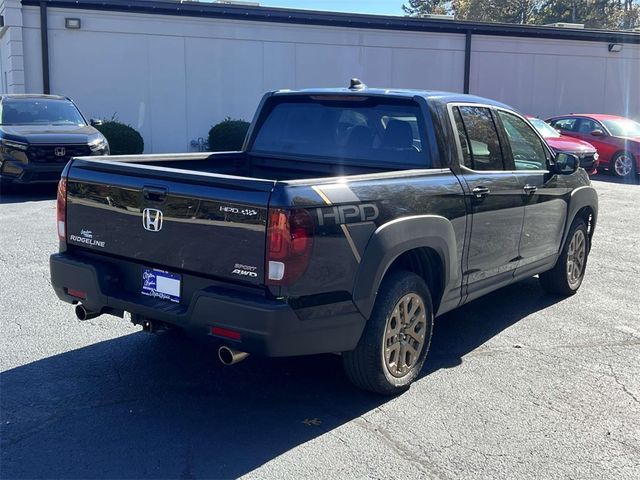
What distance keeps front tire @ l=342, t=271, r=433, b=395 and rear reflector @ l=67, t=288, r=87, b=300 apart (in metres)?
1.64

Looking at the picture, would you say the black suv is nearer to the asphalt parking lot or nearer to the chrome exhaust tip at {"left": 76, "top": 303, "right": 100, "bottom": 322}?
the asphalt parking lot

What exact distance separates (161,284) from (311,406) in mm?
1175

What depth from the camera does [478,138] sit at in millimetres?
5566

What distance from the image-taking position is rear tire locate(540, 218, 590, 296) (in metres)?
6.98

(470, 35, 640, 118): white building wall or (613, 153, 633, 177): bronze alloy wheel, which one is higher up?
(470, 35, 640, 118): white building wall

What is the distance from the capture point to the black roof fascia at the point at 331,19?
1920 cm

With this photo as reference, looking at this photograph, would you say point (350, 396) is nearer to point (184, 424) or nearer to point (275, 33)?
point (184, 424)

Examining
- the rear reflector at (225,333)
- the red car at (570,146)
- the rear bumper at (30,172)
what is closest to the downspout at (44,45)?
the rear bumper at (30,172)

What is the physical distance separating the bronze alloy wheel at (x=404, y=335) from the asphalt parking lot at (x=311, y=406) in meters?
0.20

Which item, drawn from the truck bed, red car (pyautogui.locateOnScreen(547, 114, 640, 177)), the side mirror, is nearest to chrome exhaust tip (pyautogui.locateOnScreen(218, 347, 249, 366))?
the truck bed

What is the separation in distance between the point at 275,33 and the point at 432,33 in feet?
17.1

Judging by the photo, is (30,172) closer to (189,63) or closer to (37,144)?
(37,144)

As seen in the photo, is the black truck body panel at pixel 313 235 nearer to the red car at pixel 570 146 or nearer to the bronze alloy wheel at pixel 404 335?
the bronze alloy wheel at pixel 404 335

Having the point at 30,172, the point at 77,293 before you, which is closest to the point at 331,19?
the point at 30,172
